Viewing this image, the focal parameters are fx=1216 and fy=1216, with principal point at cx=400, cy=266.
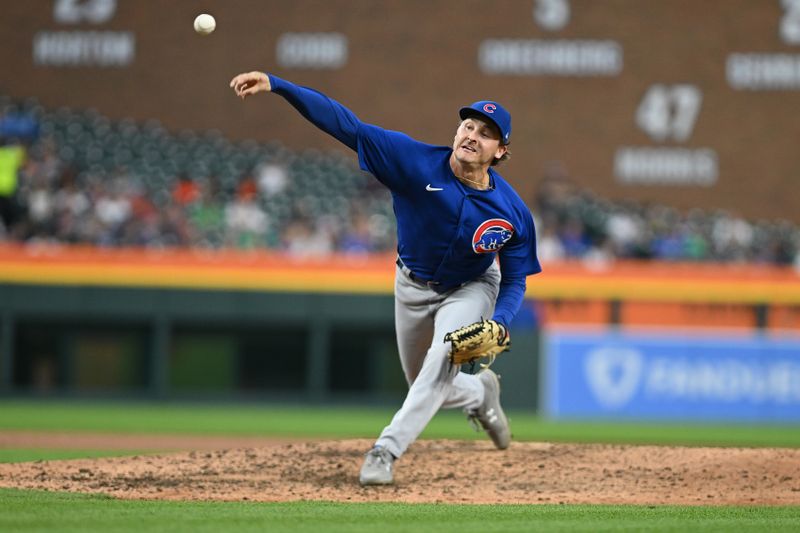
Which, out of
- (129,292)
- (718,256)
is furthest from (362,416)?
(718,256)

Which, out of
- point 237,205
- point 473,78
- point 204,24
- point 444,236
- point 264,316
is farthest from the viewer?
point 473,78

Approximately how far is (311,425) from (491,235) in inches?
250

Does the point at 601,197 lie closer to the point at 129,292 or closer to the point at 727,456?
the point at 129,292

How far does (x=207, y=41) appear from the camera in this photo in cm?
1798

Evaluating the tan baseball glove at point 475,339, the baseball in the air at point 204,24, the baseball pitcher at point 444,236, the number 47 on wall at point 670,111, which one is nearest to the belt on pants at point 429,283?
the baseball pitcher at point 444,236

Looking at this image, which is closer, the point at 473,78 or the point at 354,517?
the point at 354,517

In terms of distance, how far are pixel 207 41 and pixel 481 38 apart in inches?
159

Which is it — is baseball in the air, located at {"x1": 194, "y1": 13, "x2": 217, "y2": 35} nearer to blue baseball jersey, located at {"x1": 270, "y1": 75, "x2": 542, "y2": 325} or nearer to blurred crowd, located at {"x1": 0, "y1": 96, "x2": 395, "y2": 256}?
blue baseball jersey, located at {"x1": 270, "y1": 75, "x2": 542, "y2": 325}

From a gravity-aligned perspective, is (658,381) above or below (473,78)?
below

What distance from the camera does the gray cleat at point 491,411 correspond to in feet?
21.0

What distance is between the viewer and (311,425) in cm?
1151

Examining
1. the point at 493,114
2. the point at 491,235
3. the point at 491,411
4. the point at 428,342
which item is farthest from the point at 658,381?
the point at 493,114

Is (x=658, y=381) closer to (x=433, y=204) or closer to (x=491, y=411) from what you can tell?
(x=491, y=411)

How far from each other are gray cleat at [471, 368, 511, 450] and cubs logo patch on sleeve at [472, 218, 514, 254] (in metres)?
0.99
